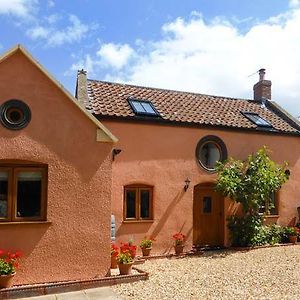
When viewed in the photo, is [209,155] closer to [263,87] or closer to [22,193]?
[263,87]

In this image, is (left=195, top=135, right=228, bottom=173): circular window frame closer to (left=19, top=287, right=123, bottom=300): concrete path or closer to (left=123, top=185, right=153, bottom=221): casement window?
(left=123, top=185, right=153, bottom=221): casement window

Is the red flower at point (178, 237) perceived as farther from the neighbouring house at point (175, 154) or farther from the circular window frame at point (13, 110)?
the circular window frame at point (13, 110)

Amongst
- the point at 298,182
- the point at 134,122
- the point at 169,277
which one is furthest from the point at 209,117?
the point at 169,277

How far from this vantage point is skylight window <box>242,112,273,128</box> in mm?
17375

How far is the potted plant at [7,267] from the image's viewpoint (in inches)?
340

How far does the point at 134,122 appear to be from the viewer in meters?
14.3

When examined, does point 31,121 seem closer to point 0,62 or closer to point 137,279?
point 0,62

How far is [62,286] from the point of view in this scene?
904cm

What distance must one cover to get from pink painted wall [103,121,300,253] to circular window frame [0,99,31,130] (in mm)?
4576

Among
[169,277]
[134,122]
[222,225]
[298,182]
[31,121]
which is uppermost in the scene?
[134,122]

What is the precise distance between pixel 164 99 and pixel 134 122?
335cm

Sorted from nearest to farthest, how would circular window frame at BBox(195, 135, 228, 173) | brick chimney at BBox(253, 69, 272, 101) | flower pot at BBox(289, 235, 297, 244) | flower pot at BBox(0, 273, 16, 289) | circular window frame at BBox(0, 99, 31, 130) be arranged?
flower pot at BBox(0, 273, 16, 289) < circular window frame at BBox(0, 99, 31, 130) < circular window frame at BBox(195, 135, 228, 173) < flower pot at BBox(289, 235, 297, 244) < brick chimney at BBox(253, 69, 272, 101)

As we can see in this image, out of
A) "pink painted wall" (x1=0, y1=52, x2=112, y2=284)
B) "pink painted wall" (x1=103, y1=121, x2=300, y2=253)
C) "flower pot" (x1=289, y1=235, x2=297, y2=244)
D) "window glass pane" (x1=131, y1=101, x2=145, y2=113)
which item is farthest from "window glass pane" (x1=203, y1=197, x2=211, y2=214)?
"pink painted wall" (x1=0, y1=52, x2=112, y2=284)

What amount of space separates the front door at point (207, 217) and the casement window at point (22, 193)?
25.0 feet
